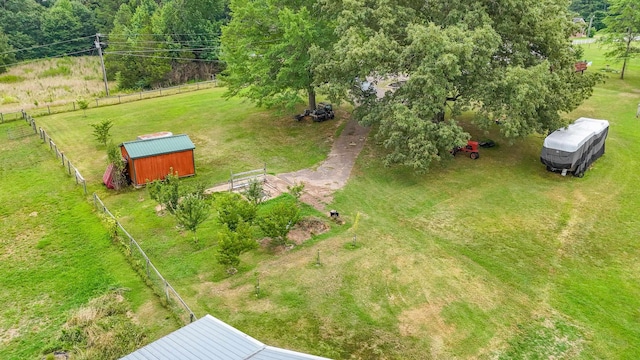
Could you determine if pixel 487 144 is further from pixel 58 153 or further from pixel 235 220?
pixel 58 153

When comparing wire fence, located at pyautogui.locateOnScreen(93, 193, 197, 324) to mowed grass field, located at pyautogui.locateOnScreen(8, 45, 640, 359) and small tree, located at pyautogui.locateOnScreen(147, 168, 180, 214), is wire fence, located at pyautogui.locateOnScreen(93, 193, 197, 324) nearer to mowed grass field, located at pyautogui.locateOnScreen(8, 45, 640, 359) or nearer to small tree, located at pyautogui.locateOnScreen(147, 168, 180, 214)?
mowed grass field, located at pyautogui.locateOnScreen(8, 45, 640, 359)

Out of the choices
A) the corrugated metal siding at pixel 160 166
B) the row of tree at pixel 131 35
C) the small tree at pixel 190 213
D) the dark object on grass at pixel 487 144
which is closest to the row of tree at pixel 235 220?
the small tree at pixel 190 213

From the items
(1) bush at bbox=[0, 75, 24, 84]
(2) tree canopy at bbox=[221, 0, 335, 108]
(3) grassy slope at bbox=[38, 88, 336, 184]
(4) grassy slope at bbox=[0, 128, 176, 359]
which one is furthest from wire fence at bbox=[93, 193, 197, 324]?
(1) bush at bbox=[0, 75, 24, 84]

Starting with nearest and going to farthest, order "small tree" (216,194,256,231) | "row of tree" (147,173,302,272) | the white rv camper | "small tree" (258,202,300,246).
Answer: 1. "row of tree" (147,173,302,272)
2. "small tree" (216,194,256,231)
3. "small tree" (258,202,300,246)
4. the white rv camper

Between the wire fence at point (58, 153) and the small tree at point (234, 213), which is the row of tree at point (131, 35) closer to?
the wire fence at point (58, 153)

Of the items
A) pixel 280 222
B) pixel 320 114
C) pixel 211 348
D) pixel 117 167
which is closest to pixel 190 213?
pixel 280 222

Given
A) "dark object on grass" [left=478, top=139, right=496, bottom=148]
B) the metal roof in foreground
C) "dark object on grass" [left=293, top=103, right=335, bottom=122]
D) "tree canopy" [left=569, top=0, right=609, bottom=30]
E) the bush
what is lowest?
"dark object on grass" [left=478, top=139, right=496, bottom=148]

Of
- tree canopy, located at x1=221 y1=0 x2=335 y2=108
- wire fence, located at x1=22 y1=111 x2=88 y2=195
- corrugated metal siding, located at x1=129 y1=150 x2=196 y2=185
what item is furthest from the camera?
tree canopy, located at x1=221 y1=0 x2=335 y2=108
